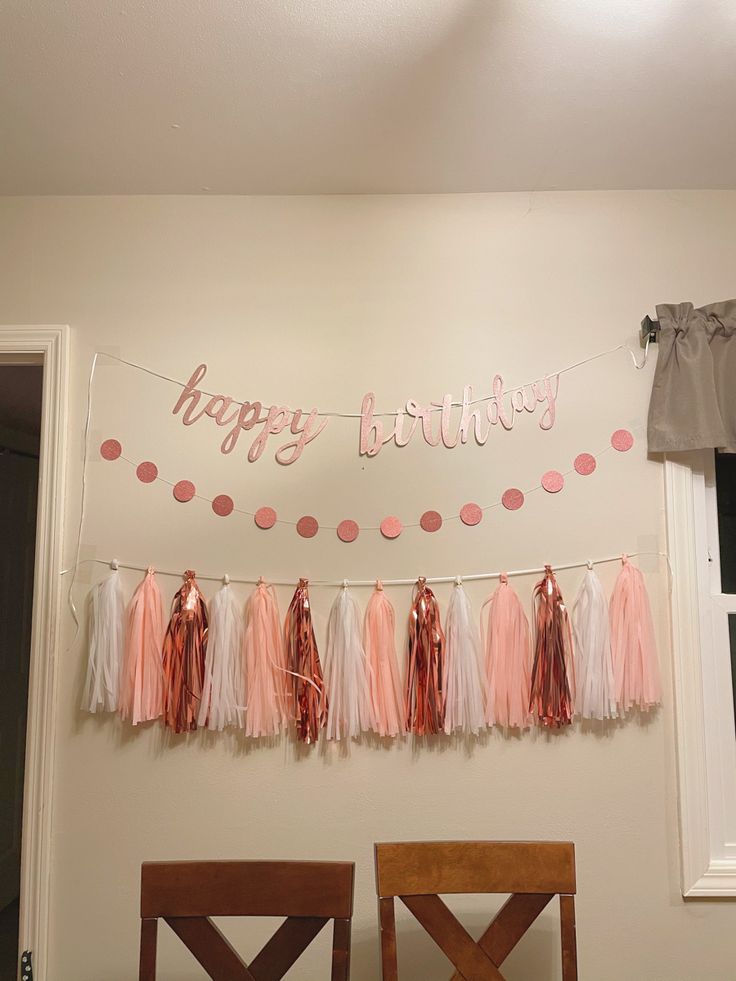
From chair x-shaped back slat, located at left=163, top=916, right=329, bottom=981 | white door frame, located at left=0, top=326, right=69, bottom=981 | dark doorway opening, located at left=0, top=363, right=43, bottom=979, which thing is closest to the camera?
chair x-shaped back slat, located at left=163, top=916, right=329, bottom=981

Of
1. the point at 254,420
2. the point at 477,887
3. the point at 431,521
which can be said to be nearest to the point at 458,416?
the point at 431,521

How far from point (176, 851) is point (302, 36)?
1.93 meters

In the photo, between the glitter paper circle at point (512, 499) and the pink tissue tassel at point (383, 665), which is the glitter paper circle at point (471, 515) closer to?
the glitter paper circle at point (512, 499)

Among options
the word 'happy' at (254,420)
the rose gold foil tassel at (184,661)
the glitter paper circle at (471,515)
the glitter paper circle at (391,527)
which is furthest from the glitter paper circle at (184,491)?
the glitter paper circle at (471,515)

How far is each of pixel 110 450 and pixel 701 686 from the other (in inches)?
66.9

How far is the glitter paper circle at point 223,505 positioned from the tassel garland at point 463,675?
25.7 inches

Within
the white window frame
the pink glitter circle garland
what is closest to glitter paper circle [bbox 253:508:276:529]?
the pink glitter circle garland

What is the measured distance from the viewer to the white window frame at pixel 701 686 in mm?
2062

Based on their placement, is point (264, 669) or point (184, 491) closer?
point (264, 669)

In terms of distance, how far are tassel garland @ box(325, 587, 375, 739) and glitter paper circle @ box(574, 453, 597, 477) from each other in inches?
28.5

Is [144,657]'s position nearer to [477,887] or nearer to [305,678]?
[305,678]

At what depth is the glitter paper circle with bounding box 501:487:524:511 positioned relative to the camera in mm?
2191

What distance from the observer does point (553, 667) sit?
2.09 metres

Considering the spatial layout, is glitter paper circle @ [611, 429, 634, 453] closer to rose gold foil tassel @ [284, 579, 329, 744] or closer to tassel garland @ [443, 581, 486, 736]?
tassel garland @ [443, 581, 486, 736]
